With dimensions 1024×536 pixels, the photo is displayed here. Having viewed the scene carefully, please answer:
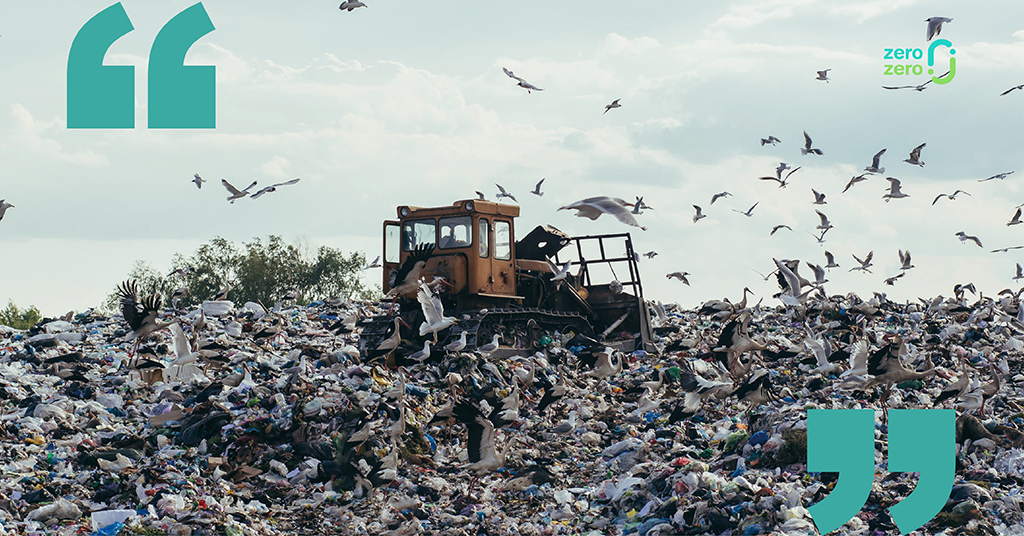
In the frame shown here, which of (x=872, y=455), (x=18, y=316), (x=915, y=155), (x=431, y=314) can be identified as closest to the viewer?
(x=872, y=455)

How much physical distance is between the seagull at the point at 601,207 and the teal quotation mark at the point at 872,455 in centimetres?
231

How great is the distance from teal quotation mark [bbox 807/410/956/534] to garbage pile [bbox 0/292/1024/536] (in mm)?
124

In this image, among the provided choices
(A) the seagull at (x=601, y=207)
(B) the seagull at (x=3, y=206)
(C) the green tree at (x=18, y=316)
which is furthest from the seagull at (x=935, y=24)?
(C) the green tree at (x=18, y=316)

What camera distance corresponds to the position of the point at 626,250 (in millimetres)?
15469

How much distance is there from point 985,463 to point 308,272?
26.6m

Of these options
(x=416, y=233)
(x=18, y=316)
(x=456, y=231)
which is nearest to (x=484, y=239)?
(x=456, y=231)

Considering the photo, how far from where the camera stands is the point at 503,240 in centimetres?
1362

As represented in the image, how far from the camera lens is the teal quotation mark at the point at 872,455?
7.14 m

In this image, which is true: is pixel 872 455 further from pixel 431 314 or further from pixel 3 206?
pixel 3 206

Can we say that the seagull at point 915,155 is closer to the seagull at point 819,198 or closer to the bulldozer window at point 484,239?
the seagull at point 819,198

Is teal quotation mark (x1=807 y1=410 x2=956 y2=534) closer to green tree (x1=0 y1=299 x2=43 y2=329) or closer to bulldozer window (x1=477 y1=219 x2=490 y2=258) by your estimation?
bulldozer window (x1=477 y1=219 x2=490 y2=258)

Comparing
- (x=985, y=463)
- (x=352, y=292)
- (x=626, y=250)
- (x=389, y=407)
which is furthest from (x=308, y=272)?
(x=985, y=463)

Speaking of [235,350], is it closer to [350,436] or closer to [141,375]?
[141,375]

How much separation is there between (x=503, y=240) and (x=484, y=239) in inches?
17.0
